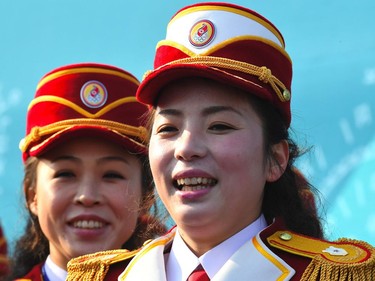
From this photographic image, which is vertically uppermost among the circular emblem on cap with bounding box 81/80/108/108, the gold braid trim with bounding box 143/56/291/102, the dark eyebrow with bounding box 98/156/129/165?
the gold braid trim with bounding box 143/56/291/102

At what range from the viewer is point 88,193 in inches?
145

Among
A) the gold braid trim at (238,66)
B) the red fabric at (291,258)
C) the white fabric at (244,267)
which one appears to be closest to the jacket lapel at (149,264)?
the white fabric at (244,267)

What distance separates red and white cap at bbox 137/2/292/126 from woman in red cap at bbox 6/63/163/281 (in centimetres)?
101

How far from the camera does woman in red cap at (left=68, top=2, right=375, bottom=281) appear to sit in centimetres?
249

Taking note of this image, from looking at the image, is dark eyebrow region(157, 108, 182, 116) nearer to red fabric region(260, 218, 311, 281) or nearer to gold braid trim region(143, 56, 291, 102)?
gold braid trim region(143, 56, 291, 102)

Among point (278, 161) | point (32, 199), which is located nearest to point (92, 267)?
point (278, 161)

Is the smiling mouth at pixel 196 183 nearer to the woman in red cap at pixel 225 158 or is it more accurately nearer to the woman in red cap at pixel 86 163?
the woman in red cap at pixel 225 158

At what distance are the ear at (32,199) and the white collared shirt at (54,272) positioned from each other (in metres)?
0.24

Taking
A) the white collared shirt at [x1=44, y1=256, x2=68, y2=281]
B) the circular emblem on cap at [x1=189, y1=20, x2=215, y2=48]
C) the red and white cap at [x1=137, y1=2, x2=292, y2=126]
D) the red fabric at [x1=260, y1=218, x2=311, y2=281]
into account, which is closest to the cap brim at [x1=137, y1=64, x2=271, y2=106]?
the red and white cap at [x1=137, y1=2, x2=292, y2=126]

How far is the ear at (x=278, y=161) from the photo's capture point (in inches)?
105

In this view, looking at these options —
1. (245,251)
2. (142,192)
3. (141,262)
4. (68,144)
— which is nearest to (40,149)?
(68,144)

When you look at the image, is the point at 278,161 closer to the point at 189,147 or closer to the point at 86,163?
the point at 189,147

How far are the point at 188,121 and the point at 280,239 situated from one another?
1.40 ft

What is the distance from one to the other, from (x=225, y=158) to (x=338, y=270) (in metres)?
0.42
